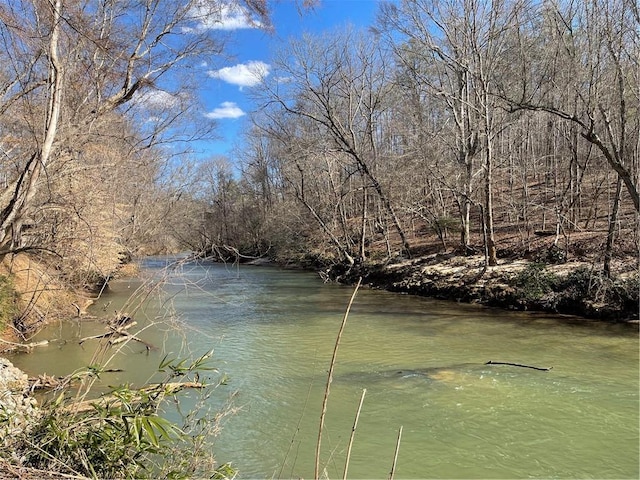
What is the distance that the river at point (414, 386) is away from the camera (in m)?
5.52

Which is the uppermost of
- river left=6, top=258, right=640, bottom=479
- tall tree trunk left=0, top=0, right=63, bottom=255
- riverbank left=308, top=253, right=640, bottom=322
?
tall tree trunk left=0, top=0, right=63, bottom=255

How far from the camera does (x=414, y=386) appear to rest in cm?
798

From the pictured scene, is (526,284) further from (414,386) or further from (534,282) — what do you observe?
(414,386)

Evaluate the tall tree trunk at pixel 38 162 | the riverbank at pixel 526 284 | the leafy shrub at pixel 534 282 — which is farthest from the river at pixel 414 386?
the tall tree trunk at pixel 38 162

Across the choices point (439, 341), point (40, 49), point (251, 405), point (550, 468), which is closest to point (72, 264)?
point (40, 49)

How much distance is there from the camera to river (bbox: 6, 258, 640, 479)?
18.1 feet

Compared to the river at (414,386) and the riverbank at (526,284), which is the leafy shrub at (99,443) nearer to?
the river at (414,386)

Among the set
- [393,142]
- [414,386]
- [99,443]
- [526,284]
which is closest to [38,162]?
[99,443]

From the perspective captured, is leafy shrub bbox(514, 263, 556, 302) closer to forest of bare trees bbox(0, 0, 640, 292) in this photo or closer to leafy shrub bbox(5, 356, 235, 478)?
forest of bare trees bbox(0, 0, 640, 292)

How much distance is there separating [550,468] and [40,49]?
882cm

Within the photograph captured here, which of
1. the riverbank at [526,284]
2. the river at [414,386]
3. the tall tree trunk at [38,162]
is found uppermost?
the tall tree trunk at [38,162]

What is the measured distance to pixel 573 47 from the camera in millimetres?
12344

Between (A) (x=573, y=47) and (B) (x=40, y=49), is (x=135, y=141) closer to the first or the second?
(B) (x=40, y=49)

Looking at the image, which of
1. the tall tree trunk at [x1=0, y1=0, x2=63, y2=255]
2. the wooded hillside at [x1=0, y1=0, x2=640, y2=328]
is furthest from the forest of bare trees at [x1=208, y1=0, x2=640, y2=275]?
the tall tree trunk at [x1=0, y1=0, x2=63, y2=255]
